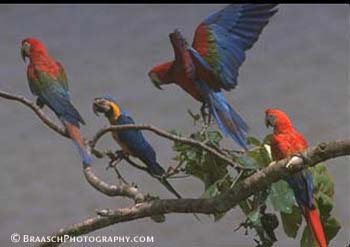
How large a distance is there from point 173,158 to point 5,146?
15.8 inches

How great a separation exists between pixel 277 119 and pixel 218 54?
20cm

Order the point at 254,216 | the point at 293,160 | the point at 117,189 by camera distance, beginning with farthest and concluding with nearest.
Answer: the point at 117,189 → the point at 254,216 → the point at 293,160

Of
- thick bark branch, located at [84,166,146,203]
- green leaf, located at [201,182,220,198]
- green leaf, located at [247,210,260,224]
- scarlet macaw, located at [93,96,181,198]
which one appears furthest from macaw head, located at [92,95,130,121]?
green leaf, located at [247,210,260,224]

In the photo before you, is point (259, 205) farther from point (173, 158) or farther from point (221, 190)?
point (173, 158)

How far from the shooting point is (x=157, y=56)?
2.04 meters

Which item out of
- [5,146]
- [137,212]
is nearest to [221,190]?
[137,212]

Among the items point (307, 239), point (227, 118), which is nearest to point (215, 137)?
point (227, 118)

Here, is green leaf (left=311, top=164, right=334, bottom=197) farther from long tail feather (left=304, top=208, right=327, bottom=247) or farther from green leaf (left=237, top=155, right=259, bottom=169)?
green leaf (left=237, top=155, right=259, bottom=169)

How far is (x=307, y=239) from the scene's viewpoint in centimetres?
188

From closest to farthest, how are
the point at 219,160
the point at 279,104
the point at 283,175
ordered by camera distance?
1. the point at 283,175
2. the point at 219,160
3. the point at 279,104

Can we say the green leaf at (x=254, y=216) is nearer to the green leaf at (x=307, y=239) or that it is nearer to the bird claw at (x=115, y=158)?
the green leaf at (x=307, y=239)

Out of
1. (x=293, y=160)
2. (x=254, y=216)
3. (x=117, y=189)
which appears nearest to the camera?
(x=293, y=160)

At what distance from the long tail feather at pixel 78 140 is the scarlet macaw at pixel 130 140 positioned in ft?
0.21

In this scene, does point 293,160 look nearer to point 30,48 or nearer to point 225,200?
point 225,200
